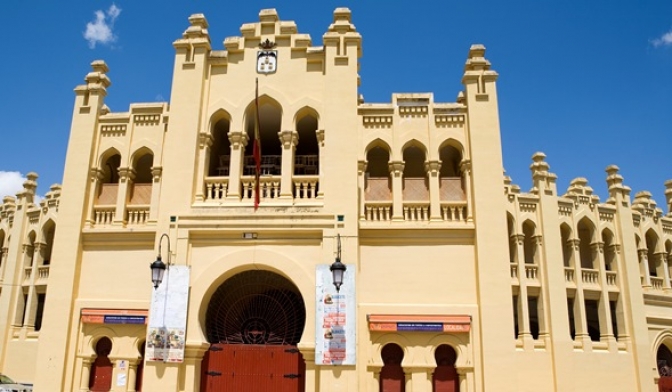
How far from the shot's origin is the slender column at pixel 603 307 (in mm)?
20766

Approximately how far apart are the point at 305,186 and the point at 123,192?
5.59 m

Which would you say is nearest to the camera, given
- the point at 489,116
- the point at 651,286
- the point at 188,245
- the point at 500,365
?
the point at 500,365

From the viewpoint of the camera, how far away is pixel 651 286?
2272cm

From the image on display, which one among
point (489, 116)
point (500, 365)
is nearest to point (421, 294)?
point (500, 365)

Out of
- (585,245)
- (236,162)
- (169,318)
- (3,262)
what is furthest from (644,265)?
(3,262)

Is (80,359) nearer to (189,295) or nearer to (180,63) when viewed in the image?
(189,295)

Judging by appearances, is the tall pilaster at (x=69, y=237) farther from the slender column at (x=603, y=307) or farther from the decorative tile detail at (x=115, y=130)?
the slender column at (x=603, y=307)

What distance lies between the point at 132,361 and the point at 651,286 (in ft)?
62.5

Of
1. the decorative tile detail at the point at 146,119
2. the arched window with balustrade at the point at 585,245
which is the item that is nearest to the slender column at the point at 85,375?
the decorative tile detail at the point at 146,119

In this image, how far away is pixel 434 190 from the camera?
16922mm

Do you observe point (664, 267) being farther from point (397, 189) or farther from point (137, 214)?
point (137, 214)

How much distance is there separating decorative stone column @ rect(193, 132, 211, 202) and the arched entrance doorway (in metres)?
2.59

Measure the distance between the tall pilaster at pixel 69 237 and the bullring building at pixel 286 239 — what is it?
0.05 metres

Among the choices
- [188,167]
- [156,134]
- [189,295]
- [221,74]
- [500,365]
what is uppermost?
[221,74]
